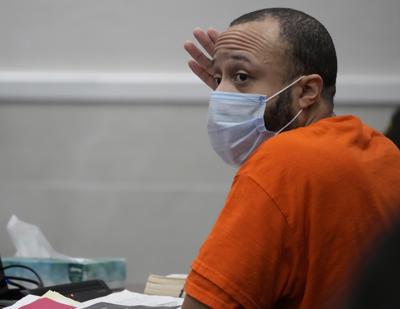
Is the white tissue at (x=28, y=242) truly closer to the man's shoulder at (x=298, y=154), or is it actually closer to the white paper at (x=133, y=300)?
the white paper at (x=133, y=300)

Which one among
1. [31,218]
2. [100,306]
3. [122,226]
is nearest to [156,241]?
[122,226]

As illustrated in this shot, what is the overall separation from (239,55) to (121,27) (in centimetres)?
151

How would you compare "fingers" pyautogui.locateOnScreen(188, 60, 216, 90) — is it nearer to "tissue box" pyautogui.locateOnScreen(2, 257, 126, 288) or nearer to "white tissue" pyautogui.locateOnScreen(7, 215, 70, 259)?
"tissue box" pyautogui.locateOnScreen(2, 257, 126, 288)

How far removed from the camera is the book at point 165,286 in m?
1.44

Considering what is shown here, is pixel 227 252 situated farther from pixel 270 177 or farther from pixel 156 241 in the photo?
pixel 156 241

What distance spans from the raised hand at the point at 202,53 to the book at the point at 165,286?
1.48ft

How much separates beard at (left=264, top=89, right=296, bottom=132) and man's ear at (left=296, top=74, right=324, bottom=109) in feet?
0.06

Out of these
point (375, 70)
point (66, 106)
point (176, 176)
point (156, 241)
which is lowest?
point (156, 241)

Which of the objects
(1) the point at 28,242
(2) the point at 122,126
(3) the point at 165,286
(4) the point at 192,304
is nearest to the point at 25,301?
(3) the point at 165,286

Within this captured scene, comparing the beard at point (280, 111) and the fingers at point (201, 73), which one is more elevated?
the fingers at point (201, 73)

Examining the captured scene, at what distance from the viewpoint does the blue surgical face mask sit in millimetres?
1201

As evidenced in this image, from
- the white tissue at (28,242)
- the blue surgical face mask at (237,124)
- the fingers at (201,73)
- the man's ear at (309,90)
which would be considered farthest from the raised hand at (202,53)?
the white tissue at (28,242)

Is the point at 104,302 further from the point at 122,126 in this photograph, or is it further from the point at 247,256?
the point at 122,126

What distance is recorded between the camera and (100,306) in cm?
121
